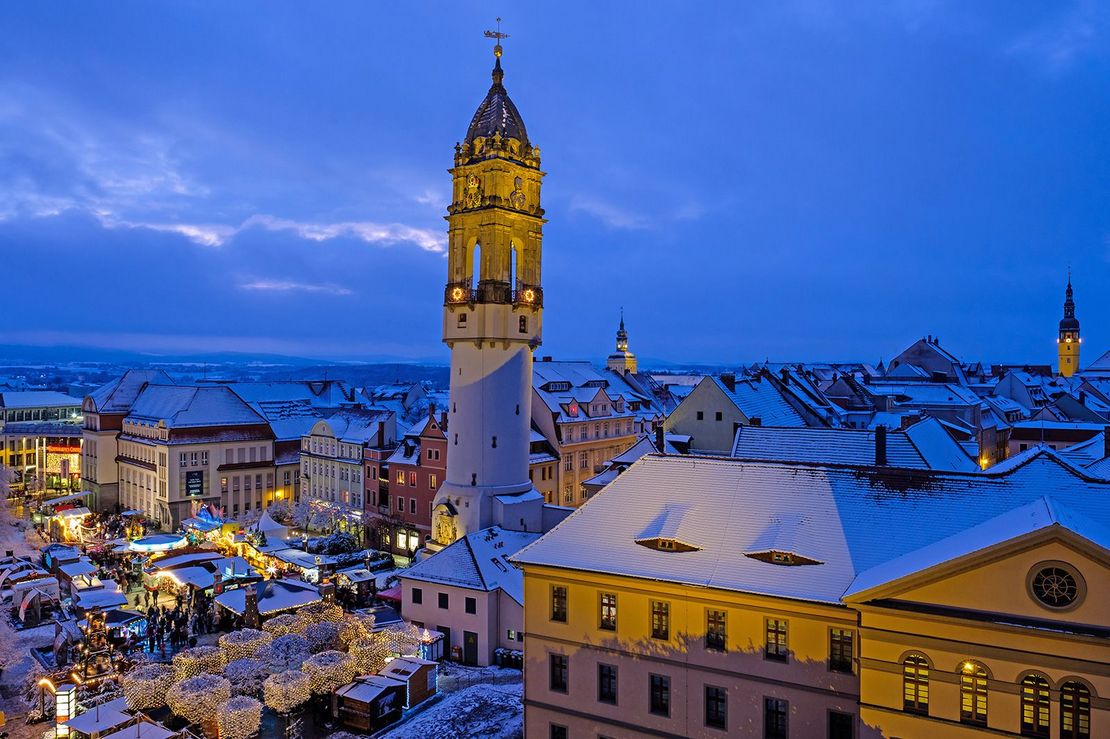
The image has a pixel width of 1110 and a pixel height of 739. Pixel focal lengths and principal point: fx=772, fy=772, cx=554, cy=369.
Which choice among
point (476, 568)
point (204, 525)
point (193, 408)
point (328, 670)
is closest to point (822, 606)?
point (328, 670)

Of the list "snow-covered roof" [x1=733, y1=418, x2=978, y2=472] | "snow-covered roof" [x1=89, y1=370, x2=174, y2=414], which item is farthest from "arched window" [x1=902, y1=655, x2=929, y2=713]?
"snow-covered roof" [x1=89, y1=370, x2=174, y2=414]

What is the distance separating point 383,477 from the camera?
59.9 m

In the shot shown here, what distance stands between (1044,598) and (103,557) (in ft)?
172

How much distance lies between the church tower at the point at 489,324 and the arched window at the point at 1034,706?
105 ft

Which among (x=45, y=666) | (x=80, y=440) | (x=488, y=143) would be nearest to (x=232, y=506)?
(x=80, y=440)

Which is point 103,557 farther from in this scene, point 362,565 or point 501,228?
point 501,228

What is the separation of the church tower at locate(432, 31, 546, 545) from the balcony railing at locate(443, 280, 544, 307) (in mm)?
61

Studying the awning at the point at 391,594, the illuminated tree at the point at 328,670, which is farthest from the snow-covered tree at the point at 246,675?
the awning at the point at 391,594

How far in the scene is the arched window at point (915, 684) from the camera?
18953 millimetres

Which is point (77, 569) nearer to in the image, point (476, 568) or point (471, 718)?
point (476, 568)

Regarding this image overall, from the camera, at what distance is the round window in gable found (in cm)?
1722

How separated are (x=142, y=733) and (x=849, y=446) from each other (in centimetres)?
3102

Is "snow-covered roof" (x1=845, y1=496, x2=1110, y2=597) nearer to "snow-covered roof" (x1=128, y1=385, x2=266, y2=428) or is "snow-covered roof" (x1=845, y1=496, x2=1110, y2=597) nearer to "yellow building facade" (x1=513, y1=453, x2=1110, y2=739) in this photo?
"yellow building facade" (x1=513, y1=453, x2=1110, y2=739)

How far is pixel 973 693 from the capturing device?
1852cm
